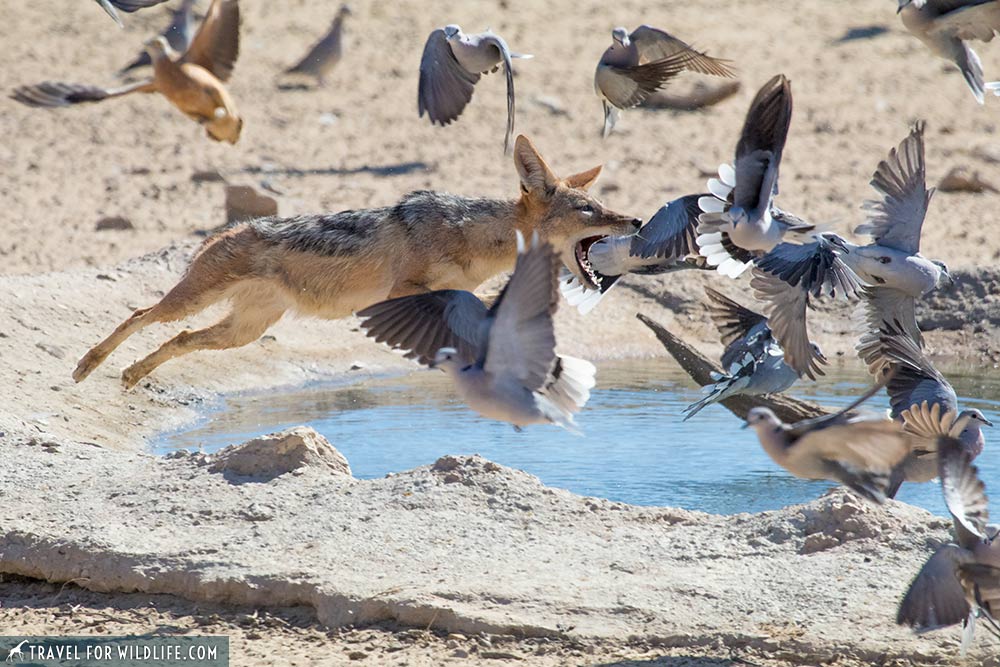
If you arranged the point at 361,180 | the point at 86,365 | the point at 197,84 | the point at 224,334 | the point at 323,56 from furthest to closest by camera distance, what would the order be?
1. the point at 323,56
2. the point at 361,180
3. the point at 224,334
4. the point at 86,365
5. the point at 197,84

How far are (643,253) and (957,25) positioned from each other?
1.79m

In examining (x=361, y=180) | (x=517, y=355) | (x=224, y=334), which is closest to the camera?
(x=517, y=355)

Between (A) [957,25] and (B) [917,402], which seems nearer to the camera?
(B) [917,402]

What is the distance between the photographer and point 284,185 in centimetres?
1477

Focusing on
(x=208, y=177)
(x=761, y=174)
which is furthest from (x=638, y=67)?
(x=208, y=177)

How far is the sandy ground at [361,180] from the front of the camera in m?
5.52

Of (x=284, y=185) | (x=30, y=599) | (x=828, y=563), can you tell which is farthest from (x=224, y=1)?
(x=284, y=185)

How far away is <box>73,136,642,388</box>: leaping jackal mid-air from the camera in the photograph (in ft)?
25.2

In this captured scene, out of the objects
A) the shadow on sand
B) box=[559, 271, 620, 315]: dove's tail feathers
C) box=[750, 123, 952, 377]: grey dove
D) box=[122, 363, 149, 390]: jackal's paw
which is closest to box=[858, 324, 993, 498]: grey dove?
box=[750, 123, 952, 377]: grey dove

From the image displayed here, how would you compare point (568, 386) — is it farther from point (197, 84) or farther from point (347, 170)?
point (347, 170)

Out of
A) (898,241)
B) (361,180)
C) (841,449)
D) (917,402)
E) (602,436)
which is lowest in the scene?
(602,436)

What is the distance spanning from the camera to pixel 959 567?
14.9 ft

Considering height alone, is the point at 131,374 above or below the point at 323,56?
below

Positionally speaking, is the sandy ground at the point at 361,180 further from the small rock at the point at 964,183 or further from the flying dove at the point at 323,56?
the flying dove at the point at 323,56
